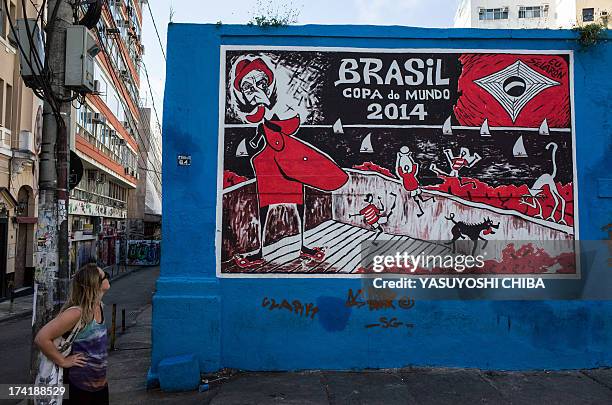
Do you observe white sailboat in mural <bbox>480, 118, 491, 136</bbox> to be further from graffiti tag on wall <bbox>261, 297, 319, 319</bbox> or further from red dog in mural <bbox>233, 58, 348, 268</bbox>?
graffiti tag on wall <bbox>261, 297, 319, 319</bbox>

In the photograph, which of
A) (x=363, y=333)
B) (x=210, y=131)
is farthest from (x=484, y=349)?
(x=210, y=131)

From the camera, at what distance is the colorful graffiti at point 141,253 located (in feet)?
119

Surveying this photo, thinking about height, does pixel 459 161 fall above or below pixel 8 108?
below

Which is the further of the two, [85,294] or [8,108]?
[8,108]

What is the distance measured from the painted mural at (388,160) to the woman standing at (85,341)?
8.98 feet

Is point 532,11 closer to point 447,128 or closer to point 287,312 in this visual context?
point 447,128

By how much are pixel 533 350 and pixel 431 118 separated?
134 inches

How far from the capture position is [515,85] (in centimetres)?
684

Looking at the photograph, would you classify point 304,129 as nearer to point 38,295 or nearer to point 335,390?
point 335,390

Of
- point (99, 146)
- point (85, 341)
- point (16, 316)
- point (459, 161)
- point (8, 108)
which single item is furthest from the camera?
point (99, 146)

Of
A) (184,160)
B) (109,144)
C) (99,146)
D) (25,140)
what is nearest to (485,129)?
(184,160)

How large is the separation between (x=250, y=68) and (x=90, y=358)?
14.3ft

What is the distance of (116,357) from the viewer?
8055 mm

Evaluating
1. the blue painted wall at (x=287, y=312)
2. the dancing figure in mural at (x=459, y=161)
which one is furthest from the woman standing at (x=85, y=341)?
the dancing figure in mural at (x=459, y=161)
